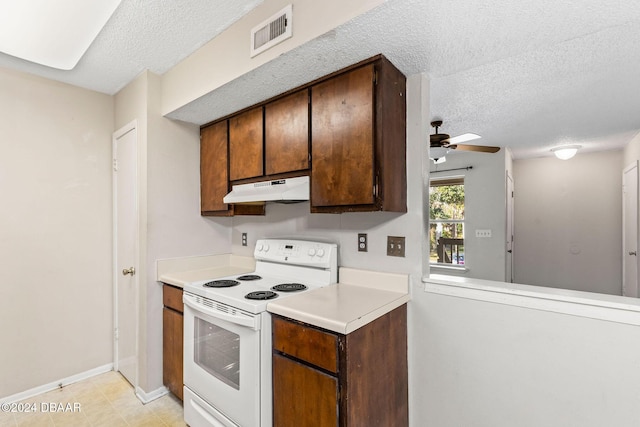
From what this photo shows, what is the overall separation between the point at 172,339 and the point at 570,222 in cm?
572

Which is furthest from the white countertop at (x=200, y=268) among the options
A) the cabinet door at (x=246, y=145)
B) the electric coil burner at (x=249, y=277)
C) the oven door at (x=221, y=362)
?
the cabinet door at (x=246, y=145)

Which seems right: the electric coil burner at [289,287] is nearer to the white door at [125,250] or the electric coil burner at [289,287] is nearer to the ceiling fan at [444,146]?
the white door at [125,250]

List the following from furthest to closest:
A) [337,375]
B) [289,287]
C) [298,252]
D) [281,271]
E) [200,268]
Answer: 1. [200,268]
2. [281,271]
3. [298,252]
4. [289,287]
5. [337,375]

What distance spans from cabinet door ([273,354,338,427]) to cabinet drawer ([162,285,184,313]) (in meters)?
1.02

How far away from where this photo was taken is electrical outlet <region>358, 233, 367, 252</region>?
74.8 inches

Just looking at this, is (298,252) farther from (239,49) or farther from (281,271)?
(239,49)

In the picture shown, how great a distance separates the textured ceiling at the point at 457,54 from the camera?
3.95 ft

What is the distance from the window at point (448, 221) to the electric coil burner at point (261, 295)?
3.88m

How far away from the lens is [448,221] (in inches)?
193

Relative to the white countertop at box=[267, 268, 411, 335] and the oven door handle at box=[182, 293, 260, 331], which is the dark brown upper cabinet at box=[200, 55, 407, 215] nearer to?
the white countertop at box=[267, 268, 411, 335]

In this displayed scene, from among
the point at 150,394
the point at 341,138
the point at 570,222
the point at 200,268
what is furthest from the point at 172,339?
the point at 570,222

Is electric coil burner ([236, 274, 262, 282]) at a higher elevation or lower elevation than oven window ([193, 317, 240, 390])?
higher

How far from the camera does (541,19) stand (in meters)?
1.21

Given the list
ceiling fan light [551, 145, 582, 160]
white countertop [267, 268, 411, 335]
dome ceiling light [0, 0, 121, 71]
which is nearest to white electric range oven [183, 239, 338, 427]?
white countertop [267, 268, 411, 335]
